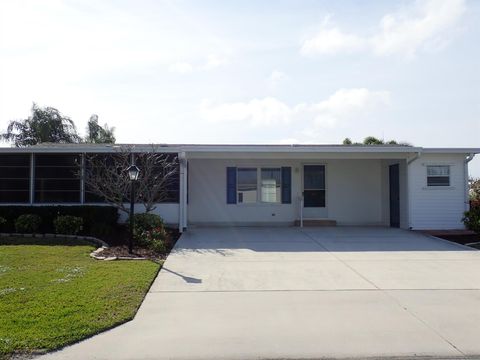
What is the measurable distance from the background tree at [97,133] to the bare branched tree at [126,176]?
61.9 feet

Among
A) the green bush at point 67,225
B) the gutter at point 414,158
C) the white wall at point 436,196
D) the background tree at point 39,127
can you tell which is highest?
the background tree at point 39,127

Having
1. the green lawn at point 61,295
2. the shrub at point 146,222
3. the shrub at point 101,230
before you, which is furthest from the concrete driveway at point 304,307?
the shrub at point 101,230

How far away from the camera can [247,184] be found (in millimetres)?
15883

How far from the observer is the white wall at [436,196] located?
1402cm

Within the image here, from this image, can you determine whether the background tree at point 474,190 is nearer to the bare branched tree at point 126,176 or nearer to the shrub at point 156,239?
the bare branched tree at point 126,176

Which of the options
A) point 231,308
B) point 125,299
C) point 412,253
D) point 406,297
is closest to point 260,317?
point 231,308

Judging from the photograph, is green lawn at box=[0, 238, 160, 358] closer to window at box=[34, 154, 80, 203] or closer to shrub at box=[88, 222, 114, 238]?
shrub at box=[88, 222, 114, 238]

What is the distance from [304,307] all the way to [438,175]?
1039 cm

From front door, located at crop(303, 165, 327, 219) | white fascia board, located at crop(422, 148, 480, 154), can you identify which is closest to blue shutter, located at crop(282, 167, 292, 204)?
front door, located at crop(303, 165, 327, 219)

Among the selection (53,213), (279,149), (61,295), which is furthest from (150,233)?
(279,149)

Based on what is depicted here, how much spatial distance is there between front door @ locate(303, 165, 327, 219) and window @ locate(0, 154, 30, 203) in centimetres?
939

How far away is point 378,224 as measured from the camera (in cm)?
1602

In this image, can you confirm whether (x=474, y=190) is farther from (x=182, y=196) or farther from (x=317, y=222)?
(x=182, y=196)

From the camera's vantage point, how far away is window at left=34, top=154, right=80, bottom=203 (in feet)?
45.0
